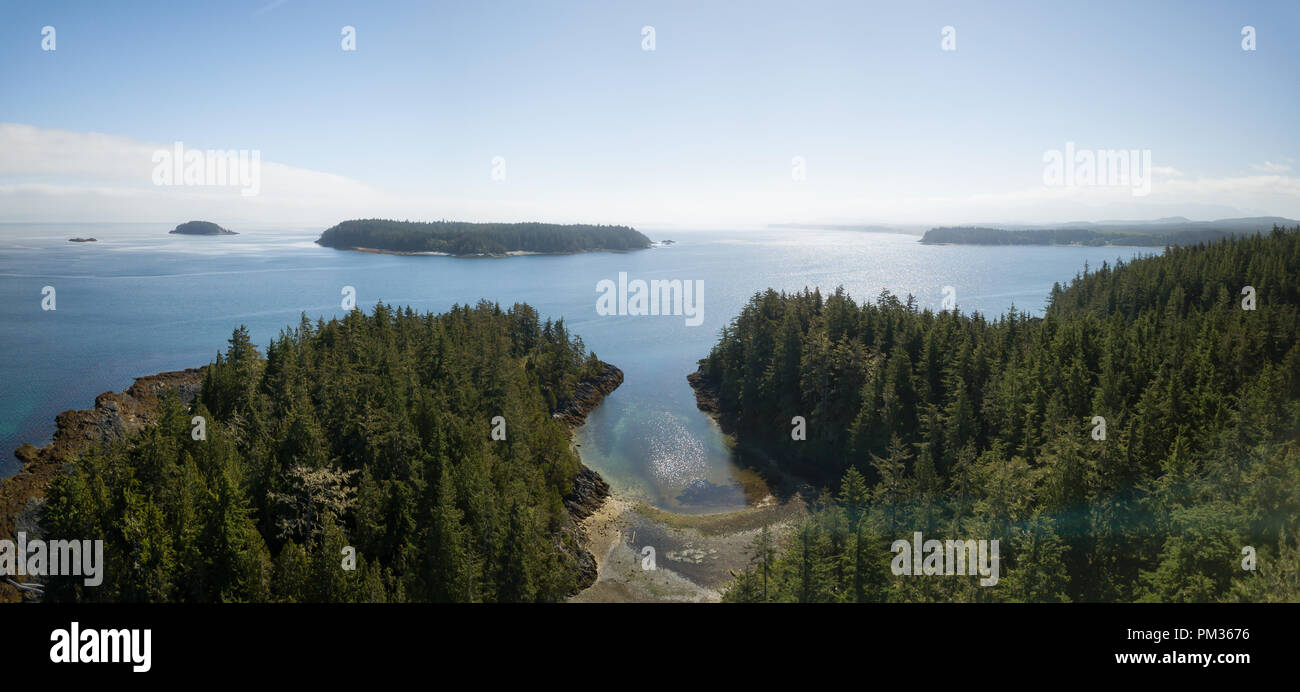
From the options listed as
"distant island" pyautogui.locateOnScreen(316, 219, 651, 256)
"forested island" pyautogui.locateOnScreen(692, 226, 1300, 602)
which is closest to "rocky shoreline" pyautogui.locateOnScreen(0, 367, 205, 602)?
"forested island" pyautogui.locateOnScreen(692, 226, 1300, 602)

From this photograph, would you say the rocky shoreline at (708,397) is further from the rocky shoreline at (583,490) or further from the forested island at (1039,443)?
the rocky shoreline at (583,490)

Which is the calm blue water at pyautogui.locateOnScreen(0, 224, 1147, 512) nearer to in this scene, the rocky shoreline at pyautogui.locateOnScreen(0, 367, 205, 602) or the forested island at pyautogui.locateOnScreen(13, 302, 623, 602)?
the rocky shoreline at pyautogui.locateOnScreen(0, 367, 205, 602)

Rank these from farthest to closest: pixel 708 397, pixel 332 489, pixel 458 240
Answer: pixel 458 240 < pixel 708 397 < pixel 332 489

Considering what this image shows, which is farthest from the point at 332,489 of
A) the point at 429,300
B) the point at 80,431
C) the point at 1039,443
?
the point at 429,300

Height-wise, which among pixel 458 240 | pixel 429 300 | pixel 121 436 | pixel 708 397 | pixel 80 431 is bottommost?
pixel 708 397

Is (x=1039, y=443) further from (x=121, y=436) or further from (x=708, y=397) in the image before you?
(x=121, y=436)

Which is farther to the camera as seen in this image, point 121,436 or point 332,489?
point 121,436
